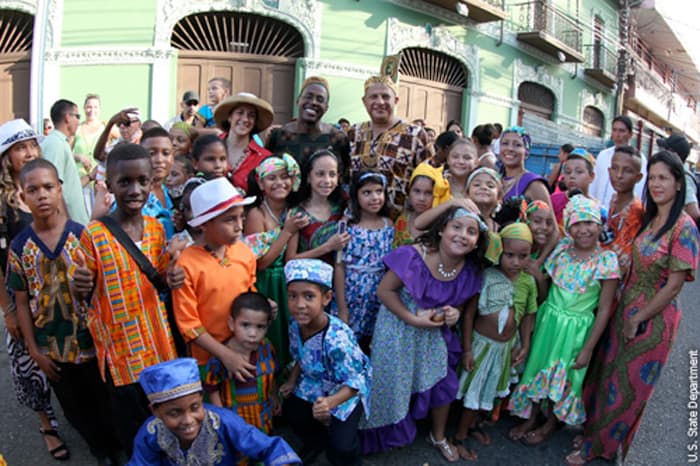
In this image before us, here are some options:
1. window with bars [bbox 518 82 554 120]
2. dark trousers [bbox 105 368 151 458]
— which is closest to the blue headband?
dark trousers [bbox 105 368 151 458]

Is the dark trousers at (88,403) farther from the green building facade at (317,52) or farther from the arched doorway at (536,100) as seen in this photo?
the arched doorway at (536,100)

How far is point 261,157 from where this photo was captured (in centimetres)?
357

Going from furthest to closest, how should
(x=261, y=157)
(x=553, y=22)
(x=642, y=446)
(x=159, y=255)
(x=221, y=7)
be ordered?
(x=553, y=22), (x=221, y=7), (x=261, y=157), (x=642, y=446), (x=159, y=255)

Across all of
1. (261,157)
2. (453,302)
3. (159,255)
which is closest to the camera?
(159,255)

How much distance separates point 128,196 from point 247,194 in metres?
1.12

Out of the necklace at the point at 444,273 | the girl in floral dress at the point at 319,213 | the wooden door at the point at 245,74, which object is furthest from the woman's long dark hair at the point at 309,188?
the wooden door at the point at 245,74

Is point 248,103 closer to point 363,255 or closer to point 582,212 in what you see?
point 363,255

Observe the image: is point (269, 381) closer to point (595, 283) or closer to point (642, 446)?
point (595, 283)

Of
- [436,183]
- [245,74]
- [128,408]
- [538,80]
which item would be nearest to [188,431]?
[128,408]

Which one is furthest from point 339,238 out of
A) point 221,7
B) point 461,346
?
point 221,7

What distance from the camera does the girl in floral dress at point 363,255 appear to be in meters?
3.13

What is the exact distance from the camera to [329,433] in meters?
2.68

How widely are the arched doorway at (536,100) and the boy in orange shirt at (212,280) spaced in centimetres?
1413

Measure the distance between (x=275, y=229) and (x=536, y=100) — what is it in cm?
1559
